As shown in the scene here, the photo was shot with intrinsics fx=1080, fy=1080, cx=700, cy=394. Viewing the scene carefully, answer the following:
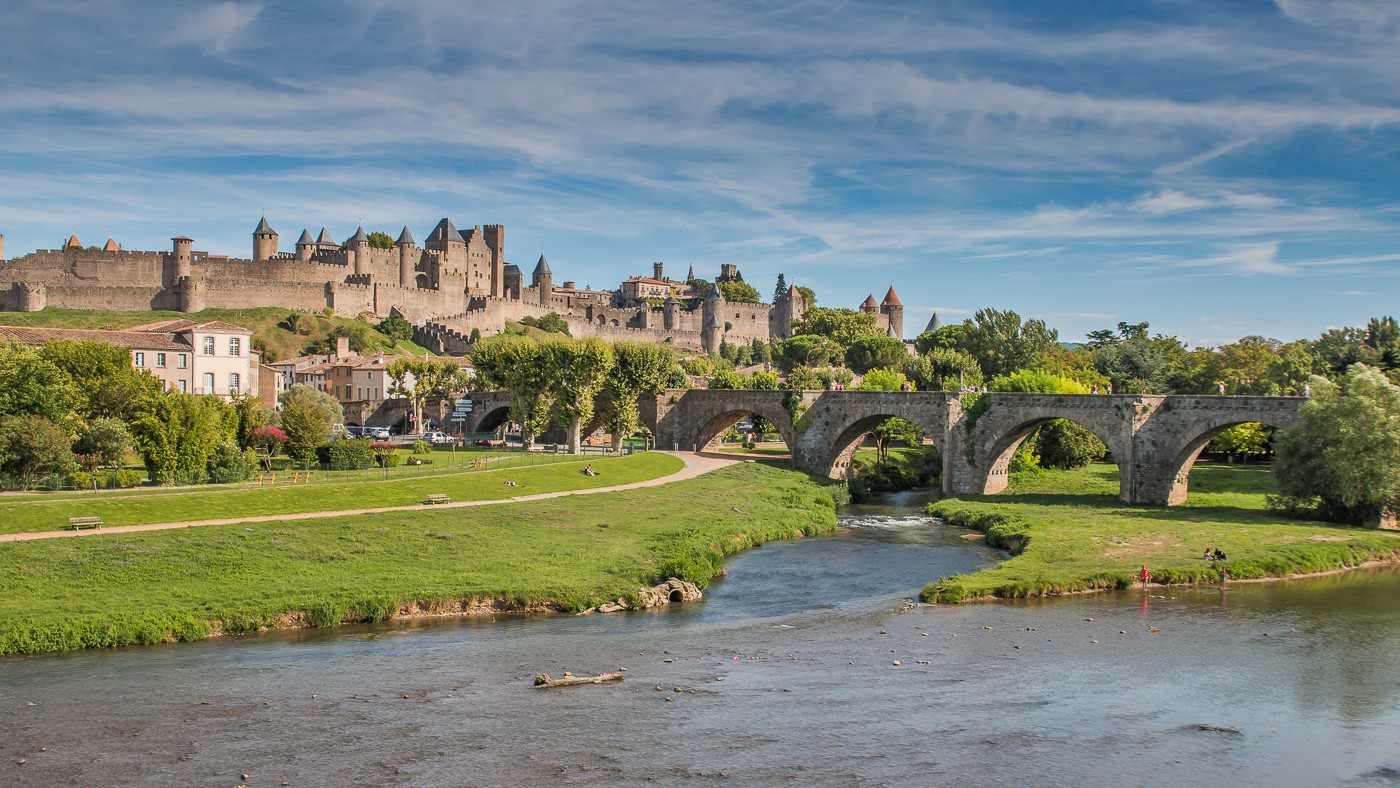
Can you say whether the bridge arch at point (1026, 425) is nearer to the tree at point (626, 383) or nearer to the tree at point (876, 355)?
the tree at point (626, 383)

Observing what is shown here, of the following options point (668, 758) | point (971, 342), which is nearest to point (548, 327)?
point (971, 342)

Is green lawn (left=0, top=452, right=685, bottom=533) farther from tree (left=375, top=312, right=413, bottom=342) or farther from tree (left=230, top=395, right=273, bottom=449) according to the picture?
tree (left=375, top=312, right=413, bottom=342)

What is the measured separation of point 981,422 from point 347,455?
3269 centimetres

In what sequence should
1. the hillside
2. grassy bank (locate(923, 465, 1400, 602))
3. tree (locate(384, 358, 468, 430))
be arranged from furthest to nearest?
the hillside
tree (locate(384, 358, 468, 430))
grassy bank (locate(923, 465, 1400, 602))

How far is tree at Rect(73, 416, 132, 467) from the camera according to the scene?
42656mm

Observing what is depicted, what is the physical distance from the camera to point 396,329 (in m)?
120

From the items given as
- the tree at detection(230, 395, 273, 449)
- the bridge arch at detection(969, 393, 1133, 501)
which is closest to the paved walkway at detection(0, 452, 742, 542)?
the tree at detection(230, 395, 273, 449)

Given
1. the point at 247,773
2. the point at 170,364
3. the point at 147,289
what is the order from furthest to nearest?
the point at 147,289 < the point at 170,364 < the point at 247,773

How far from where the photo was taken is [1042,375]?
229 feet

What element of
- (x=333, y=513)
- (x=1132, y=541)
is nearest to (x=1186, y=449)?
(x=1132, y=541)

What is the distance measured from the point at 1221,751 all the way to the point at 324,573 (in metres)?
23.6

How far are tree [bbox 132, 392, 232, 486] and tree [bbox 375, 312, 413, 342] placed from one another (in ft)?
252

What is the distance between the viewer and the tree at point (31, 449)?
38.2 meters

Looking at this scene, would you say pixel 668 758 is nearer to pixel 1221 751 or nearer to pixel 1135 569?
pixel 1221 751
